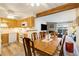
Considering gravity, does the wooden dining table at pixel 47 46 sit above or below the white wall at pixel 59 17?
below

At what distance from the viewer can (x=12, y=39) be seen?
1627 millimetres

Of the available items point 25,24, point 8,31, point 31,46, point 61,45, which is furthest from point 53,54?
point 8,31

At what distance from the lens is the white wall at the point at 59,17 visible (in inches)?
61.9

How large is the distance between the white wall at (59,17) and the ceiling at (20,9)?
0.40ft

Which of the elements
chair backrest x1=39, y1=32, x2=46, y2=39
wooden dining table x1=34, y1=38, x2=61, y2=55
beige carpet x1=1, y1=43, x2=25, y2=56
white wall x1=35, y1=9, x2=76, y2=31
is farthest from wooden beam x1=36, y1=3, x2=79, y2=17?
beige carpet x1=1, y1=43, x2=25, y2=56

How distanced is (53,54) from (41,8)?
68 centimetres

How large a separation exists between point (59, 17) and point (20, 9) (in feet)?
1.85

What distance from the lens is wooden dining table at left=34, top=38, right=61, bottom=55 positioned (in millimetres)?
1594

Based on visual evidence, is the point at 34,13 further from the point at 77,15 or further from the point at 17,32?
the point at 77,15

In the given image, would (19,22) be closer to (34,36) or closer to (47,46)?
(34,36)

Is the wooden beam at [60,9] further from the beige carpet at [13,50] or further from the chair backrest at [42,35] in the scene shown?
the beige carpet at [13,50]

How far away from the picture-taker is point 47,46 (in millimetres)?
1635

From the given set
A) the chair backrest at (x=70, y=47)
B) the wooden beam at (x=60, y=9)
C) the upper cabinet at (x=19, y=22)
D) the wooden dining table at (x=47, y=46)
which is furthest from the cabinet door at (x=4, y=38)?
the chair backrest at (x=70, y=47)

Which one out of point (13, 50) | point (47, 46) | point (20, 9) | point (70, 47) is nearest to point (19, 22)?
point (20, 9)
